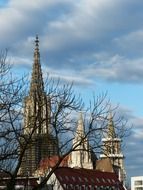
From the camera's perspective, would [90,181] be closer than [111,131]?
No

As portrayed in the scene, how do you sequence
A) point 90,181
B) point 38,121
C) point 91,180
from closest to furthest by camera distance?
point 38,121 → point 90,181 → point 91,180

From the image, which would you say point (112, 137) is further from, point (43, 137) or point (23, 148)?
point (23, 148)

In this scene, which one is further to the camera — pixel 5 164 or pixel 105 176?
pixel 105 176

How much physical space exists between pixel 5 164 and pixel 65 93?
532 cm

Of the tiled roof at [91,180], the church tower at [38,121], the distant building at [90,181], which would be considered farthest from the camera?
the tiled roof at [91,180]

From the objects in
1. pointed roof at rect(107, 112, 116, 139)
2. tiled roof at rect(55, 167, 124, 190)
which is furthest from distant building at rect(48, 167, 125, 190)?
pointed roof at rect(107, 112, 116, 139)

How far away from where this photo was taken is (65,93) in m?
26.6

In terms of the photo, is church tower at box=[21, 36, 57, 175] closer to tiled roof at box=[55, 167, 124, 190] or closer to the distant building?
the distant building

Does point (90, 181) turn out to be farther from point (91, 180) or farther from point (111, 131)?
point (111, 131)

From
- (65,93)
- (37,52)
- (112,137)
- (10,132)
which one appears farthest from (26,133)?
(37,52)

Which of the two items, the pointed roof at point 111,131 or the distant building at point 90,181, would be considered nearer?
the pointed roof at point 111,131

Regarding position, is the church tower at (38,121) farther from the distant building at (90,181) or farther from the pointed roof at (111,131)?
the distant building at (90,181)

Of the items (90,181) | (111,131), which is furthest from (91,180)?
(111,131)

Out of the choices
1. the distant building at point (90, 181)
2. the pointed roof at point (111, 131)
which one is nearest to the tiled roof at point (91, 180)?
the distant building at point (90, 181)
